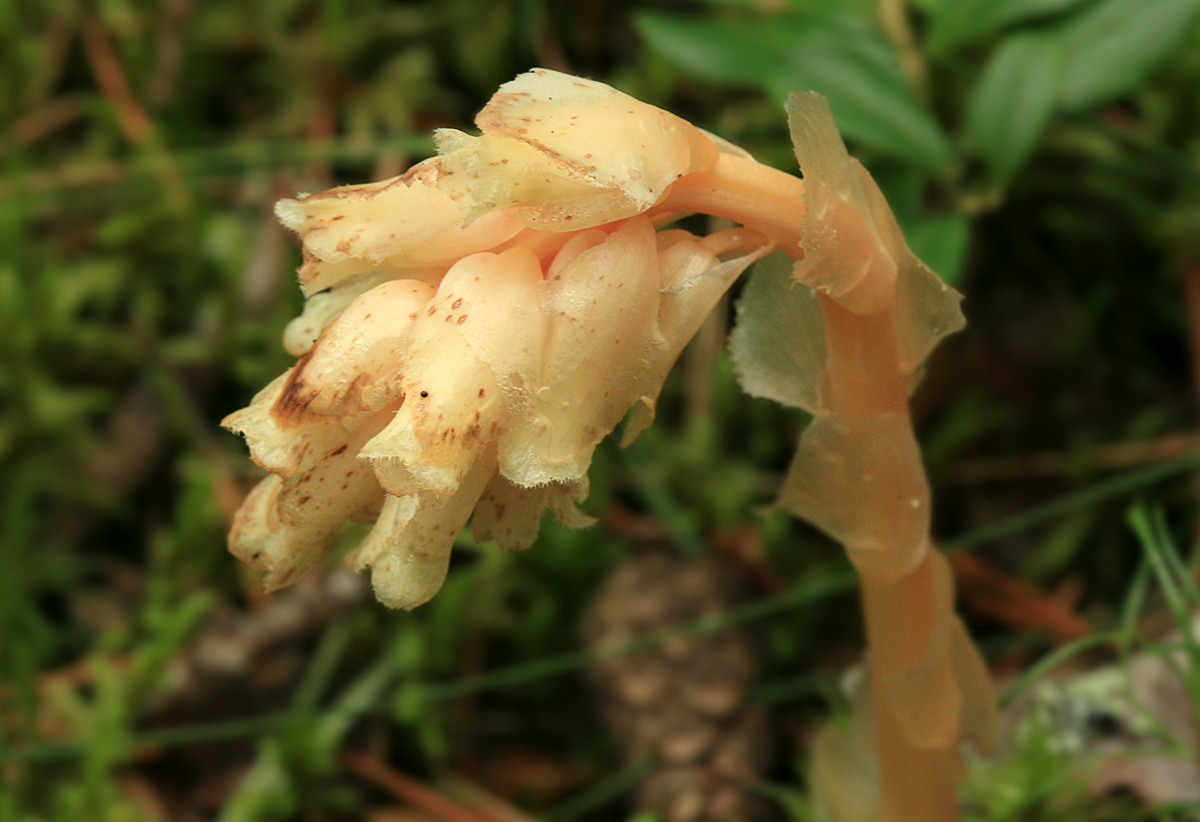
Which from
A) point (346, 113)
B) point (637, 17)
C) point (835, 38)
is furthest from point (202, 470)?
point (835, 38)

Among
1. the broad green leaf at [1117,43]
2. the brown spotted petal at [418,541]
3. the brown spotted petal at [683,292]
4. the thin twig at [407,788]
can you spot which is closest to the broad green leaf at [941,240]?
the broad green leaf at [1117,43]

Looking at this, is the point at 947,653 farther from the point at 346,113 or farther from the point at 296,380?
the point at 346,113

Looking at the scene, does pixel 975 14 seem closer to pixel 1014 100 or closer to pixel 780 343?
pixel 1014 100

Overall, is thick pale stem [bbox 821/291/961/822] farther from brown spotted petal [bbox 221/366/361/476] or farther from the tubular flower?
brown spotted petal [bbox 221/366/361/476]

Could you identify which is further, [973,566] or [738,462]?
[738,462]

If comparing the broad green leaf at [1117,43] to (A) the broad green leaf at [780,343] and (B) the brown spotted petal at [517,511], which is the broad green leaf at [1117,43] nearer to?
(A) the broad green leaf at [780,343]

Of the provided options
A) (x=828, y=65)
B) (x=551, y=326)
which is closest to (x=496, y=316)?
(x=551, y=326)
